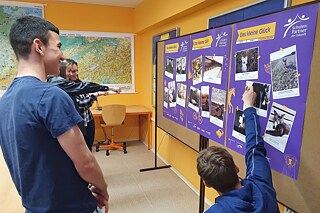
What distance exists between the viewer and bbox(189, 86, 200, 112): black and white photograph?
2191mm

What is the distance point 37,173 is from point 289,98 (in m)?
1.25

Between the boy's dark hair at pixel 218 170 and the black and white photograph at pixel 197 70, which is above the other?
the black and white photograph at pixel 197 70

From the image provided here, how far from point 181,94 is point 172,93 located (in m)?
0.24

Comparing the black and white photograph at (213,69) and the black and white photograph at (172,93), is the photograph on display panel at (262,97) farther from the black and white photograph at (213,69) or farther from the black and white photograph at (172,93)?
the black and white photograph at (172,93)

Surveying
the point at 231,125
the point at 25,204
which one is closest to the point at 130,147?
the point at 231,125

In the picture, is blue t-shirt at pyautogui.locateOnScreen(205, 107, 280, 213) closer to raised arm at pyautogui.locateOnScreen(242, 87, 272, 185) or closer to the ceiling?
raised arm at pyautogui.locateOnScreen(242, 87, 272, 185)

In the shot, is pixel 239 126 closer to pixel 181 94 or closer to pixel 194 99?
pixel 194 99

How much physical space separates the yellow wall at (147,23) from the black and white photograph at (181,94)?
29.0 inches

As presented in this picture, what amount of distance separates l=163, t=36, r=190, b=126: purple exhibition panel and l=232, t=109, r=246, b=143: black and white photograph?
86 centimetres

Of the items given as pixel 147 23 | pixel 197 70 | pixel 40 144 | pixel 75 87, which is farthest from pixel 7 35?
pixel 40 144

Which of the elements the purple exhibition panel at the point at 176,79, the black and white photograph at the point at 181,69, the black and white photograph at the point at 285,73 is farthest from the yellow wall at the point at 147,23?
the black and white photograph at the point at 285,73

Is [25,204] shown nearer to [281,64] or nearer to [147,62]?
[281,64]

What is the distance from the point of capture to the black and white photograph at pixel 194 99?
86.3 inches

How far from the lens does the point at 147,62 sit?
14.8 feet
